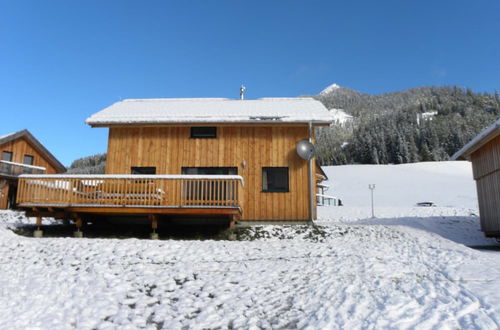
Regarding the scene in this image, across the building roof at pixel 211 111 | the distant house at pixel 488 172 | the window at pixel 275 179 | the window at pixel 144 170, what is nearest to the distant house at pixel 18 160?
the building roof at pixel 211 111

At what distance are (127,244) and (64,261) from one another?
179cm

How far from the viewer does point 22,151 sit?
29.2m

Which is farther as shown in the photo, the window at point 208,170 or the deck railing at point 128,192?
the window at point 208,170

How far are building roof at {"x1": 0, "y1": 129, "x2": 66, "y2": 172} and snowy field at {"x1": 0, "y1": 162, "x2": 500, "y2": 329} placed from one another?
18.1 meters

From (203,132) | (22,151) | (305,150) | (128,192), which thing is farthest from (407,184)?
(128,192)

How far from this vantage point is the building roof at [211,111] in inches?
573

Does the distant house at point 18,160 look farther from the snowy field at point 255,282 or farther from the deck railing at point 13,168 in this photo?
the snowy field at point 255,282

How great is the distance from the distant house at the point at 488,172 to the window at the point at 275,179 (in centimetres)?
673

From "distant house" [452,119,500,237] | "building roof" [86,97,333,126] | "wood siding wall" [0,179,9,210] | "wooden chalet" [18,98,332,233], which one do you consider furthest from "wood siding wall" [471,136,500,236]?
"wood siding wall" [0,179,9,210]

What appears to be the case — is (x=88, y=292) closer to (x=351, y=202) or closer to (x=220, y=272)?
(x=220, y=272)

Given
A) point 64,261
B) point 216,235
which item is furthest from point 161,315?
point 216,235

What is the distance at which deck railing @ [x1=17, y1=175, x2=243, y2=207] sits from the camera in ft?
38.8

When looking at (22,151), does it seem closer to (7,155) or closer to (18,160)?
(18,160)

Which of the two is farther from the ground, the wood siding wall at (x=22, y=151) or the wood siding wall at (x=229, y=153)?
the wood siding wall at (x=22, y=151)
